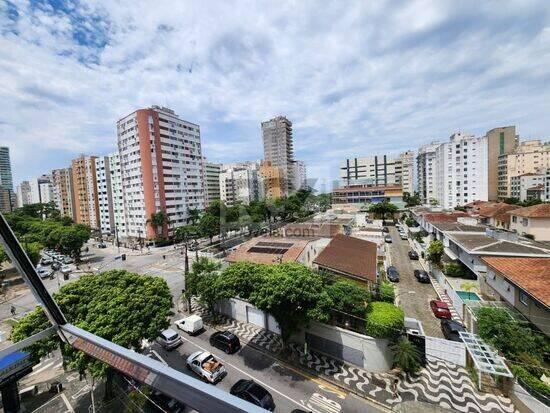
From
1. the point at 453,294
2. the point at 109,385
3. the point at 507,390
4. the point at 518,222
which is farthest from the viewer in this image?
the point at 518,222

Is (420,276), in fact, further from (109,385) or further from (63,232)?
(63,232)

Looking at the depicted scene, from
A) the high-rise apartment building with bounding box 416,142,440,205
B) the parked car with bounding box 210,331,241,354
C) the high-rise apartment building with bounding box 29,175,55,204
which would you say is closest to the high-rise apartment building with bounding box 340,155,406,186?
the high-rise apartment building with bounding box 416,142,440,205

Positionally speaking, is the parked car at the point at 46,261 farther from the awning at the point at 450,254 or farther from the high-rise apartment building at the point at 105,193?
the awning at the point at 450,254

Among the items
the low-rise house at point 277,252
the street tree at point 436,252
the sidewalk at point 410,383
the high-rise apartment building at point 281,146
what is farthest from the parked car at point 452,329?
the high-rise apartment building at point 281,146

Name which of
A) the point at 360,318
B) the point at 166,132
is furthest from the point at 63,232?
the point at 360,318

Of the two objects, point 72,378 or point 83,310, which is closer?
point 83,310

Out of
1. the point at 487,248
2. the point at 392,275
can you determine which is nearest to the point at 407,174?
the point at 392,275
